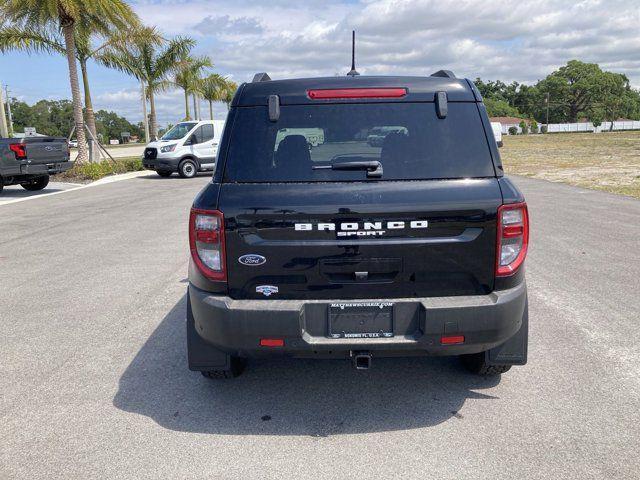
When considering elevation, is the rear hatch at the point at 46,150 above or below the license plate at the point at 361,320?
above

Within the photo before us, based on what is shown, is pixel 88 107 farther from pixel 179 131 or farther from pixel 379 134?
pixel 379 134

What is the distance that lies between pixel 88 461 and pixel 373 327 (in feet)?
5.47

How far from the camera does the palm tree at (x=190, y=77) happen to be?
3541cm

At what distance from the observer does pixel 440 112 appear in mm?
3330

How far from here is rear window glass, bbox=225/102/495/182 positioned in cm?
324

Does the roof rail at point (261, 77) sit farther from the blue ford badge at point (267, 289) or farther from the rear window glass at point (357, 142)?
the blue ford badge at point (267, 289)

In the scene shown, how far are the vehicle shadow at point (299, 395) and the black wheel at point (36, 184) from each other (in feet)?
50.1

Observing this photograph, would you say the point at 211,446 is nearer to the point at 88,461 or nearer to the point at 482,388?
the point at 88,461

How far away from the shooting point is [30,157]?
1523 cm

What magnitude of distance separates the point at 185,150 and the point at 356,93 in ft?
63.7

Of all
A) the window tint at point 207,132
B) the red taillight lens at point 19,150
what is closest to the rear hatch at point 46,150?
the red taillight lens at point 19,150

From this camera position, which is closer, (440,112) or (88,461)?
(88,461)

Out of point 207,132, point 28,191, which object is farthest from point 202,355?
point 207,132

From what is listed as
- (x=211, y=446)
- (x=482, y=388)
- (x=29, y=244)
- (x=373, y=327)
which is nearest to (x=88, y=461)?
(x=211, y=446)
